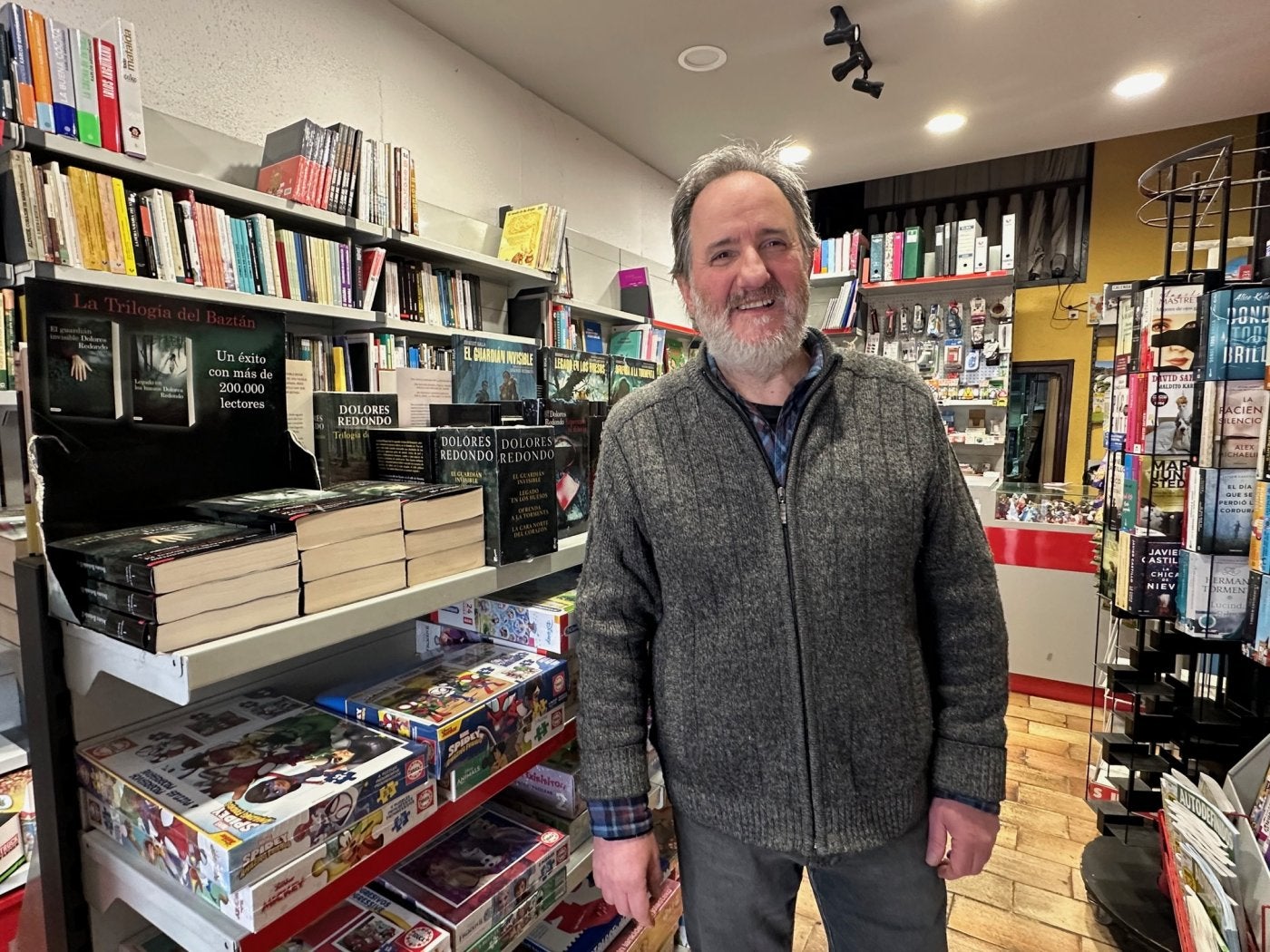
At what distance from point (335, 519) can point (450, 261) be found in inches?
80.7

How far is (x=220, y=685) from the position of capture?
130 cm

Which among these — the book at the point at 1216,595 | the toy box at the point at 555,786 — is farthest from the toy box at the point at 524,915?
the book at the point at 1216,595

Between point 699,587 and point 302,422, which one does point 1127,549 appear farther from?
point 302,422

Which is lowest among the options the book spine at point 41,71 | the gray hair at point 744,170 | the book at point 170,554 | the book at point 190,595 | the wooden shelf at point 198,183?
the book at point 190,595

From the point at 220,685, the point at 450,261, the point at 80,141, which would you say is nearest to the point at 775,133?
the point at 450,261

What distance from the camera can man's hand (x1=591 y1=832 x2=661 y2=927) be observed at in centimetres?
110

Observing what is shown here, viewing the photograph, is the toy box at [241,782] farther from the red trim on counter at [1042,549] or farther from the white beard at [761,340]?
the red trim on counter at [1042,549]

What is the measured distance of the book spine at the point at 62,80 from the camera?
1.51 meters

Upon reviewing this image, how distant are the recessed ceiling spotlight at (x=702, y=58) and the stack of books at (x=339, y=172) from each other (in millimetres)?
1435

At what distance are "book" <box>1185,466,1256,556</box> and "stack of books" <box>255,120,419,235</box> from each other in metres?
2.62

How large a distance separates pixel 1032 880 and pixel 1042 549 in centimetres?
191

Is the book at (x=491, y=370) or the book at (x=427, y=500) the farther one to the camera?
the book at (x=491, y=370)

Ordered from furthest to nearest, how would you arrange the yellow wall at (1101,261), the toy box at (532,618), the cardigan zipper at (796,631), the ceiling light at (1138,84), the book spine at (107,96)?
the yellow wall at (1101,261) < the ceiling light at (1138,84) < the book spine at (107,96) < the toy box at (532,618) < the cardigan zipper at (796,631)

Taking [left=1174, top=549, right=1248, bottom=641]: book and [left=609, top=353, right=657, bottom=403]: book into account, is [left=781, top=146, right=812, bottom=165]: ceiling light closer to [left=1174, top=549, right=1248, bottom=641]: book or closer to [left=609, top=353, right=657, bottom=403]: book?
[left=609, top=353, right=657, bottom=403]: book
